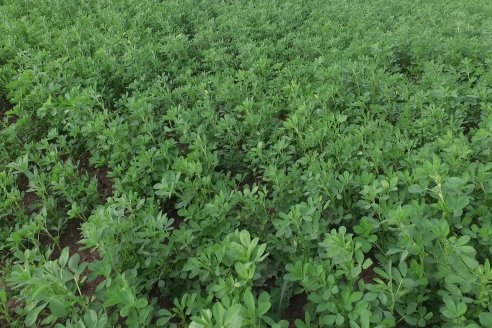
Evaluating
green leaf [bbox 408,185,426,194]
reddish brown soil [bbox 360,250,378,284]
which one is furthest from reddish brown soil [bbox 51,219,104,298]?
green leaf [bbox 408,185,426,194]

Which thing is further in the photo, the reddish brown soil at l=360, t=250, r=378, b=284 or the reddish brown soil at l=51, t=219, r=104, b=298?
the reddish brown soil at l=51, t=219, r=104, b=298

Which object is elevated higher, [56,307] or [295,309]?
[56,307]

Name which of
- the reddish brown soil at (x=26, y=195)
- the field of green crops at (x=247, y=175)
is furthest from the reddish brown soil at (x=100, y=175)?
the reddish brown soil at (x=26, y=195)

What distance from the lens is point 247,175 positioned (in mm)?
3320

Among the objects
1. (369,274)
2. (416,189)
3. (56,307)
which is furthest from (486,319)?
(56,307)

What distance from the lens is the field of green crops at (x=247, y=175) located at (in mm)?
1900

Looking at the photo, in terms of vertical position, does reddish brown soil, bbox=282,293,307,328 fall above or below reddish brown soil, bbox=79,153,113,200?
below

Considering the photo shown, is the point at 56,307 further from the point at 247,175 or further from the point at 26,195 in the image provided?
the point at 26,195

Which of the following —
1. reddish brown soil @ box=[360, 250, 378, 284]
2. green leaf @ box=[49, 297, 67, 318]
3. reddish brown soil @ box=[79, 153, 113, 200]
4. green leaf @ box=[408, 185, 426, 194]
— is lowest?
reddish brown soil @ box=[360, 250, 378, 284]

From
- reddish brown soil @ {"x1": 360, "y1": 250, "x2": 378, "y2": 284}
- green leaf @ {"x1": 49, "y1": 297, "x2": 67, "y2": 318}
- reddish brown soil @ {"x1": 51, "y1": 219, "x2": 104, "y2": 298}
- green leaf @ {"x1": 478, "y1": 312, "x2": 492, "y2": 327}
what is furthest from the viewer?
reddish brown soil @ {"x1": 51, "y1": 219, "x2": 104, "y2": 298}

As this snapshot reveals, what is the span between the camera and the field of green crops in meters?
1.90

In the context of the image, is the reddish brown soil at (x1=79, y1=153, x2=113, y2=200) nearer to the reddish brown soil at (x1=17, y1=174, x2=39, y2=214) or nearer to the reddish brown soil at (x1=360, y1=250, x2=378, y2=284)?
the reddish brown soil at (x1=17, y1=174, x2=39, y2=214)

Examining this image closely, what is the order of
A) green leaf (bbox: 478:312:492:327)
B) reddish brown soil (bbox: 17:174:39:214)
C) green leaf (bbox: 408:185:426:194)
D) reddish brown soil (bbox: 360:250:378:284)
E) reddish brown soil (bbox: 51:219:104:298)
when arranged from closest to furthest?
1. green leaf (bbox: 478:312:492:327)
2. green leaf (bbox: 408:185:426:194)
3. reddish brown soil (bbox: 360:250:378:284)
4. reddish brown soil (bbox: 51:219:104:298)
5. reddish brown soil (bbox: 17:174:39:214)

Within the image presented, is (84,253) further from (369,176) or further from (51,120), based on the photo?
(369,176)
